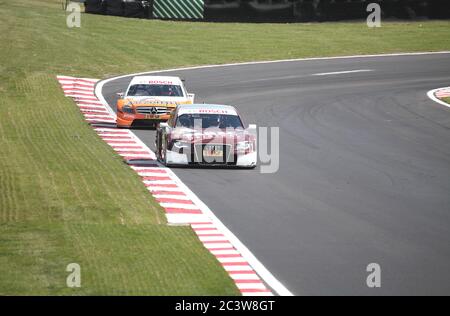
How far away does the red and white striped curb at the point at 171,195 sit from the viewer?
1349 centimetres

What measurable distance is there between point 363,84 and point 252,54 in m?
7.99

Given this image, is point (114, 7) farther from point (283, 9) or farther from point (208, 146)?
point (208, 146)

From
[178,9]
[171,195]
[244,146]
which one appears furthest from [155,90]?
[178,9]

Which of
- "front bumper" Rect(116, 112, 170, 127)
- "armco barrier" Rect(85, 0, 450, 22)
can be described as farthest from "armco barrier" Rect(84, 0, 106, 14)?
"front bumper" Rect(116, 112, 170, 127)

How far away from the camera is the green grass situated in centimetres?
1341

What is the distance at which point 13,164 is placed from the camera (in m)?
21.3

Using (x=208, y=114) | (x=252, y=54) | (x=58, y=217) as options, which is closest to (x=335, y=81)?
(x=252, y=54)

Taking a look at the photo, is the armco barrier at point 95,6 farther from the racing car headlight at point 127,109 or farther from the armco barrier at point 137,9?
the racing car headlight at point 127,109

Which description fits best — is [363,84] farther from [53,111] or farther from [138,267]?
[138,267]

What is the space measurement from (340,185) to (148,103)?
342 inches

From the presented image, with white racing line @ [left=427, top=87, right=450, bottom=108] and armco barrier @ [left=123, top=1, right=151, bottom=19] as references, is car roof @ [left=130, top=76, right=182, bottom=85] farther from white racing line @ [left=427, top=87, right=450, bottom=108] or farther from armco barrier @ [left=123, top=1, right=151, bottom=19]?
armco barrier @ [left=123, top=1, right=151, bottom=19]

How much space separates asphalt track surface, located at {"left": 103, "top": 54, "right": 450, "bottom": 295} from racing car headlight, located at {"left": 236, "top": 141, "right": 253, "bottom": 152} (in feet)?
1.53

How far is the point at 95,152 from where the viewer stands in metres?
23.7

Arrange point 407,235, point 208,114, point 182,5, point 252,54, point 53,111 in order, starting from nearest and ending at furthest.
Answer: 1. point 407,235
2. point 208,114
3. point 53,111
4. point 252,54
5. point 182,5
